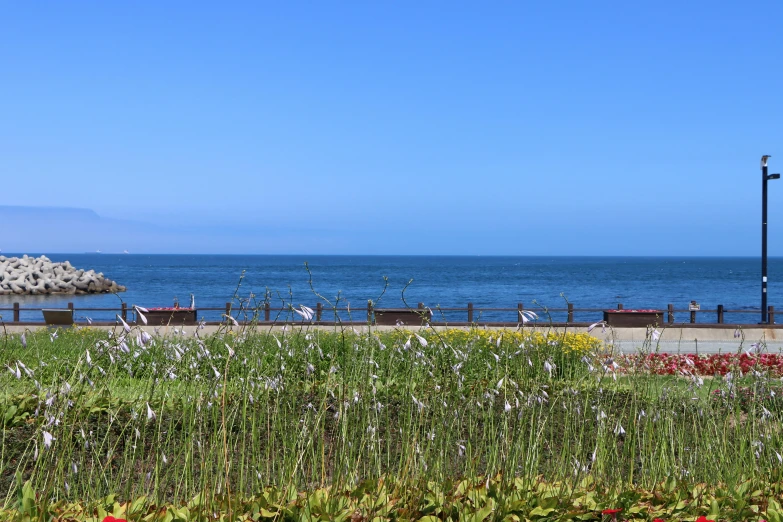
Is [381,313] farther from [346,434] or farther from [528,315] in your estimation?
[528,315]

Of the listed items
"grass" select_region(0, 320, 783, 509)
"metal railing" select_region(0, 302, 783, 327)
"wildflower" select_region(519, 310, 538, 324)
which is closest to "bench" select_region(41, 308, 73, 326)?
"metal railing" select_region(0, 302, 783, 327)

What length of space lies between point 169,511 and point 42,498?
2.53 ft

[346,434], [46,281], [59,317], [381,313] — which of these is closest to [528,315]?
[346,434]

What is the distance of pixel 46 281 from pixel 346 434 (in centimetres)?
7364

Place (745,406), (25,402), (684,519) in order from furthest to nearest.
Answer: (745,406) → (25,402) → (684,519)

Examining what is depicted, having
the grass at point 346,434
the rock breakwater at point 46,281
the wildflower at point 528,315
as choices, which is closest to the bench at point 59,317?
the grass at point 346,434

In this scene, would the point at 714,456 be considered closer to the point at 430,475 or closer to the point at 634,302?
the point at 430,475

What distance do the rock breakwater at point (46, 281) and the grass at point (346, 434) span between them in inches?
2632

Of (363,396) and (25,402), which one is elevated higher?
(363,396)

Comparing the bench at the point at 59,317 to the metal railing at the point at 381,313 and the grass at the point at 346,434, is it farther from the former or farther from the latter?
the grass at the point at 346,434

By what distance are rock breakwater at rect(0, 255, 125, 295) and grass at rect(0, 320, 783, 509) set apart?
66.9 m

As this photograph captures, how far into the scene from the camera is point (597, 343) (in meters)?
12.4

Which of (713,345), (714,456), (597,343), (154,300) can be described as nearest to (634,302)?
(154,300)

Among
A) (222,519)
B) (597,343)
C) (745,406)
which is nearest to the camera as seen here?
(222,519)
